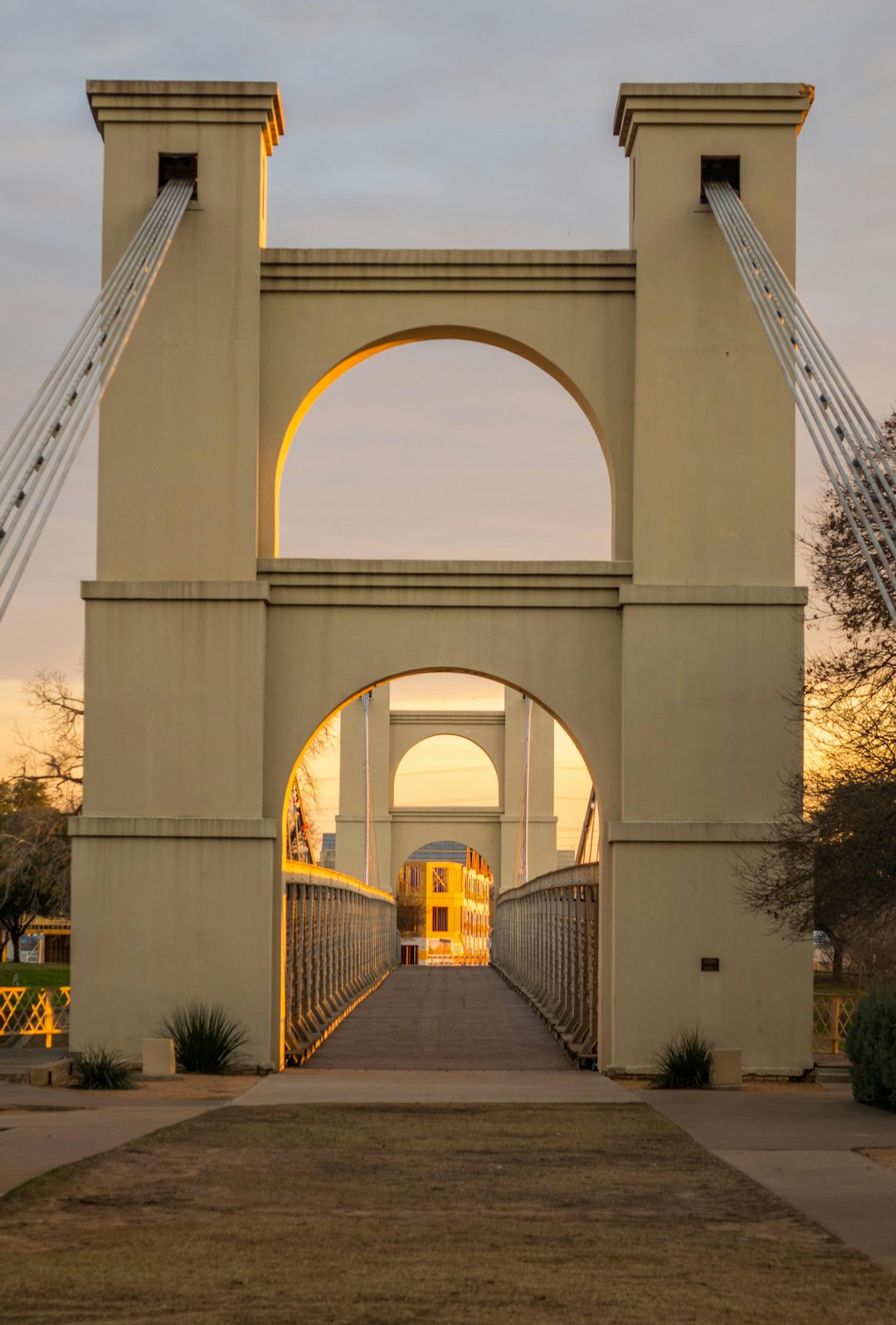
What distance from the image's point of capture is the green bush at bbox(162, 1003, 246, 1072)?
1473cm

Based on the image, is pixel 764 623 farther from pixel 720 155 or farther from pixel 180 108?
pixel 180 108

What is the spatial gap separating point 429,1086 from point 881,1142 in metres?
4.73

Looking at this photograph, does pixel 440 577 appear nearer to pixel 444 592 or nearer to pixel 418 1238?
pixel 444 592

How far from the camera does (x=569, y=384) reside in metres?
16.2

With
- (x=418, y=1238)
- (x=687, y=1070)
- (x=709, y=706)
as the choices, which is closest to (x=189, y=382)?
(x=709, y=706)

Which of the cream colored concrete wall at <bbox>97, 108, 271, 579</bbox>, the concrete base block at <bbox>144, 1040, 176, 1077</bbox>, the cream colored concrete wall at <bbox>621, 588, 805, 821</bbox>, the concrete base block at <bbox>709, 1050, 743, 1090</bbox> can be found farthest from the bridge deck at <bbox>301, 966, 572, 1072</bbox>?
the cream colored concrete wall at <bbox>97, 108, 271, 579</bbox>

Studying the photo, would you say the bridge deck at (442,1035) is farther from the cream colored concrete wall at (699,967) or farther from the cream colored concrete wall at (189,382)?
the cream colored concrete wall at (189,382)

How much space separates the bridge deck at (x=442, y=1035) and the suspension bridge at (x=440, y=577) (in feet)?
4.87

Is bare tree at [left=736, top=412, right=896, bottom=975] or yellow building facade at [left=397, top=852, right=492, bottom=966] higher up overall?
bare tree at [left=736, top=412, right=896, bottom=975]

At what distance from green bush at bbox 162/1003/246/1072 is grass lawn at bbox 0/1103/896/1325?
4.16 m

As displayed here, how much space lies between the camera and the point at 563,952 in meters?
21.9

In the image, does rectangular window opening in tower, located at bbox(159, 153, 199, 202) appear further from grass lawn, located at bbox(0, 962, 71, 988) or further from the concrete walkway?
grass lawn, located at bbox(0, 962, 71, 988)

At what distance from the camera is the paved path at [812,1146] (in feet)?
25.1

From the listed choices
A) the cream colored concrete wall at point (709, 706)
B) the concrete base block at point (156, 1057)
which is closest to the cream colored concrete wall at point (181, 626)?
the concrete base block at point (156, 1057)
